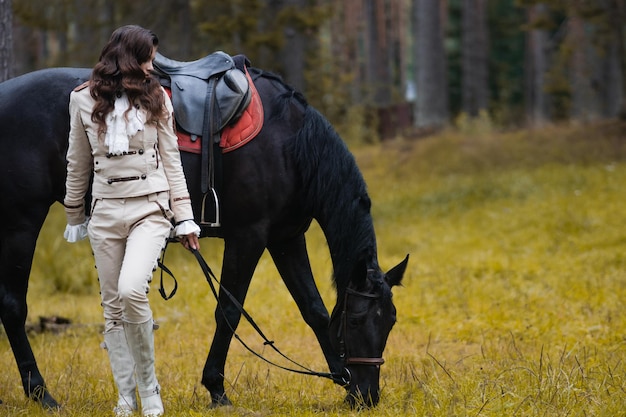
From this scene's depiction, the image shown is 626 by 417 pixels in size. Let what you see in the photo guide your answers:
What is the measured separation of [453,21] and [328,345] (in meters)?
32.4

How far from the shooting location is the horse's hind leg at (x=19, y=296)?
516 cm

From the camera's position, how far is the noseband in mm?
4879

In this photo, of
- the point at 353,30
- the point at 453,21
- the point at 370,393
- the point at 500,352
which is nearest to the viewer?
the point at 370,393

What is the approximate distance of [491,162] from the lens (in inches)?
655

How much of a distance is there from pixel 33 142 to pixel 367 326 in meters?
→ 2.34

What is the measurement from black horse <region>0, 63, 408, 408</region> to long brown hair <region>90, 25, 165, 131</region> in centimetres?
83

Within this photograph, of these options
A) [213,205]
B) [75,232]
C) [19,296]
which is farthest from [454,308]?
[75,232]

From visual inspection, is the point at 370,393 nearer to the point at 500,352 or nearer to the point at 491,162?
the point at 500,352

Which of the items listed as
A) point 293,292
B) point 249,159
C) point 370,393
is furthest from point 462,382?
point 249,159

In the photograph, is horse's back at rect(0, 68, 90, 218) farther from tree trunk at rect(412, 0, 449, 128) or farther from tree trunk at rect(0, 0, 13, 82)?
tree trunk at rect(412, 0, 449, 128)

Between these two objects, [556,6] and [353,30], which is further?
[353,30]

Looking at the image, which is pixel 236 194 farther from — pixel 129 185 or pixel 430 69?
pixel 430 69

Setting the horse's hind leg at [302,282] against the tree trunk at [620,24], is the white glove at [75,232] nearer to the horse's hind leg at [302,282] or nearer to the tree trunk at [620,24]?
the horse's hind leg at [302,282]

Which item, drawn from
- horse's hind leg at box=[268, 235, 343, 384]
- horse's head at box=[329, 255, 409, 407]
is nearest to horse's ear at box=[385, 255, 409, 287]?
horse's head at box=[329, 255, 409, 407]
